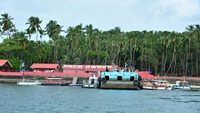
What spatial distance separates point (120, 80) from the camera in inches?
5640

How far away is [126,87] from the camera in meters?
142

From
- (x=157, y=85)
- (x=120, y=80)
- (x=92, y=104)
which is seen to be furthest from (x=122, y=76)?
(x=92, y=104)

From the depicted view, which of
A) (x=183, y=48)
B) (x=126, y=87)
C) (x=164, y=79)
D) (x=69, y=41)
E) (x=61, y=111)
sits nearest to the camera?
(x=61, y=111)

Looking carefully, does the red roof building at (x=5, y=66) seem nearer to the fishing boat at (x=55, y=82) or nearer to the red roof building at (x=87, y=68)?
the red roof building at (x=87, y=68)

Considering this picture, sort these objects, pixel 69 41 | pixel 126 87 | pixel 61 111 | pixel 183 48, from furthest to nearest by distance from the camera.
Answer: pixel 69 41
pixel 183 48
pixel 126 87
pixel 61 111

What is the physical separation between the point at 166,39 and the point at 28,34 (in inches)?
1990

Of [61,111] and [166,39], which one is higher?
[166,39]

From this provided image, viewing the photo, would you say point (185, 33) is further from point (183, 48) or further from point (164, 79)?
point (164, 79)

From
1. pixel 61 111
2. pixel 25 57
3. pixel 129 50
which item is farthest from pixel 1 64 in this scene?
pixel 61 111

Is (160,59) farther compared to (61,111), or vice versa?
(160,59)

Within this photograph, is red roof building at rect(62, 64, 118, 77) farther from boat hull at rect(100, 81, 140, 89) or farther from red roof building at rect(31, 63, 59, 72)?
boat hull at rect(100, 81, 140, 89)

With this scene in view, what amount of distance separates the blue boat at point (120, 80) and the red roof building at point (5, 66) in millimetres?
44538

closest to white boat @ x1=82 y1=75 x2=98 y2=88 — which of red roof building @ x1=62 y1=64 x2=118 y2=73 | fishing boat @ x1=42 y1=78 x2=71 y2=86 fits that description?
fishing boat @ x1=42 y1=78 x2=71 y2=86

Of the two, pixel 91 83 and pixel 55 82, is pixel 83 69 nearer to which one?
pixel 55 82
